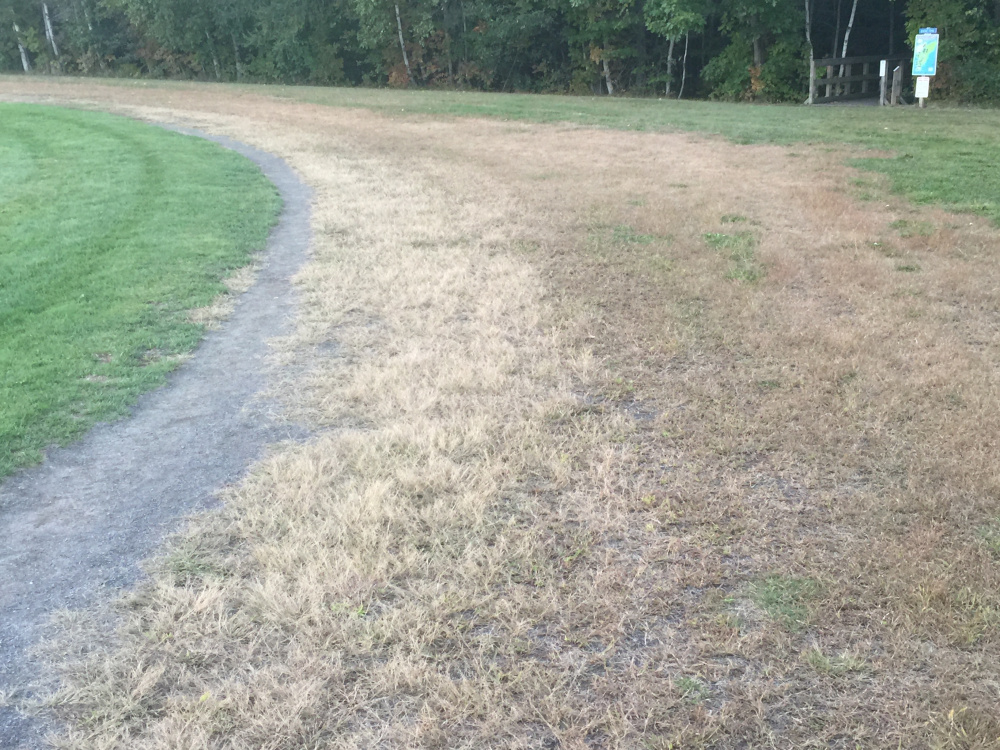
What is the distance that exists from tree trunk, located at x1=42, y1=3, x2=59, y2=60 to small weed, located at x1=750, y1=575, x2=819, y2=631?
4824cm

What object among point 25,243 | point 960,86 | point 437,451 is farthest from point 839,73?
point 437,451

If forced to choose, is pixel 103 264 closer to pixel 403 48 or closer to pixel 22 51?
pixel 403 48

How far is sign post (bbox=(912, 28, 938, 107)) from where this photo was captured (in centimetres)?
1831

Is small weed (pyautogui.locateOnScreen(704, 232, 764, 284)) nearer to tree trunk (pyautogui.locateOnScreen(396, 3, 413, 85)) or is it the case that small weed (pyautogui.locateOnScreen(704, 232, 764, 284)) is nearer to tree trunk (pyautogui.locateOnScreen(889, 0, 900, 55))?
tree trunk (pyautogui.locateOnScreen(889, 0, 900, 55))

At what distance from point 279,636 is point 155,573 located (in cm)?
67

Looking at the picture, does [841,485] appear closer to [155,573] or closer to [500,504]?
[500,504]

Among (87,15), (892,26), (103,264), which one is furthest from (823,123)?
(87,15)

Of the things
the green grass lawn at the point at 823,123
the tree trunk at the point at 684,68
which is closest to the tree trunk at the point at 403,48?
the green grass lawn at the point at 823,123

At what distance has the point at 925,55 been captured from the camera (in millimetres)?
18656

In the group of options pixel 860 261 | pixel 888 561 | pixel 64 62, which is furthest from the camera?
pixel 64 62

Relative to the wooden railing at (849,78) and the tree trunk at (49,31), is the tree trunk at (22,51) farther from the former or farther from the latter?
the wooden railing at (849,78)

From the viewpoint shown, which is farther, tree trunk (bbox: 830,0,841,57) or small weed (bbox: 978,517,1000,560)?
tree trunk (bbox: 830,0,841,57)

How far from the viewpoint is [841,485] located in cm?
381

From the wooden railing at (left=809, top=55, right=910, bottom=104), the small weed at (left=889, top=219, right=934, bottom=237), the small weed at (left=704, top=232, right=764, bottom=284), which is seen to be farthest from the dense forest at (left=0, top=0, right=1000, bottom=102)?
the small weed at (left=704, top=232, right=764, bottom=284)
